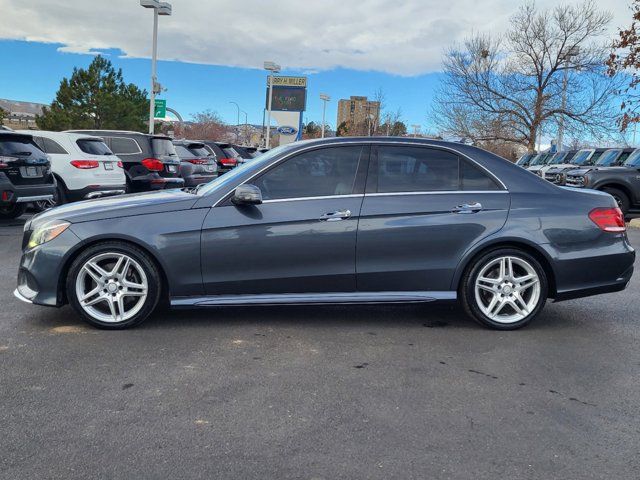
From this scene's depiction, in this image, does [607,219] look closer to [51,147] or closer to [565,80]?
[51,147]

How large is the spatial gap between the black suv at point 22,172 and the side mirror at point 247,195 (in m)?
6.39

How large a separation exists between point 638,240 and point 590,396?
9.26 m

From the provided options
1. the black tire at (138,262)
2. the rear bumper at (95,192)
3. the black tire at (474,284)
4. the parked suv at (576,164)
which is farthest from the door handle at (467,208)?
the parked suv at (576,164)

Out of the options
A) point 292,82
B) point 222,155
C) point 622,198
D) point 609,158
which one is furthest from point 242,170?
point 292,82

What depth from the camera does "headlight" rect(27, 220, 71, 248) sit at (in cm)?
480

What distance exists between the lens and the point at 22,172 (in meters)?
9.90

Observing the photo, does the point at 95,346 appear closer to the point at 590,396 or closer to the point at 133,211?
the point at 133,211

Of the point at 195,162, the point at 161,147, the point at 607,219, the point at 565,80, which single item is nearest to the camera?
the point at 607,219

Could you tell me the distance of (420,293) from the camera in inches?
200

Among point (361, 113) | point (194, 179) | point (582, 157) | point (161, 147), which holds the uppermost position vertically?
point (361, 113)

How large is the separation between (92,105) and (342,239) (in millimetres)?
39474

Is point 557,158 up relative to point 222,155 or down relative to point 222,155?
up

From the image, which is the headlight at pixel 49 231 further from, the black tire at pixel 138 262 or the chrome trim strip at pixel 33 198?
the chrome trim strip at pixel 33 198

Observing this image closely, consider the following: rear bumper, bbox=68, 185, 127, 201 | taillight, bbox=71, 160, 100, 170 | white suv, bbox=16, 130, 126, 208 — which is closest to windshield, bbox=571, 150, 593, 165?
rear bumper, bbox=68, 185, 127, 201
